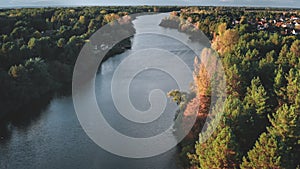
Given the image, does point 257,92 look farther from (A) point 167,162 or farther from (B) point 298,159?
(A) point 167,162

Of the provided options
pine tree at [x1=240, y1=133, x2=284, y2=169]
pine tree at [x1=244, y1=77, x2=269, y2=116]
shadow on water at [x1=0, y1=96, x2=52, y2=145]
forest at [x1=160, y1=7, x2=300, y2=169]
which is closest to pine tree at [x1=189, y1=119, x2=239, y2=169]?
forest at [x1=160, y1=7, x2=300, y2=169]

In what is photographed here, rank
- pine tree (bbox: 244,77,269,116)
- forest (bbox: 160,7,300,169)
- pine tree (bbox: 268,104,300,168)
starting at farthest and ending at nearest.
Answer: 1. pine tree (bbox: 244,77,269,116)
2. pine tree (bbox: 268,104,300,168)
3. forest (bbox: 160,7,300,169)

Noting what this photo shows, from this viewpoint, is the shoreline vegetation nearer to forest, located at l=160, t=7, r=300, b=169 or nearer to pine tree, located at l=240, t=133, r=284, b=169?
forest, located at l=160, t=7, r=300, b=169

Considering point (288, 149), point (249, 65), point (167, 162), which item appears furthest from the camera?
point (249, 65)

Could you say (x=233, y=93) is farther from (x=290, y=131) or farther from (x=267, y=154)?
(x=267, y=154)

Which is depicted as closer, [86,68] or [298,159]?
[298,159]

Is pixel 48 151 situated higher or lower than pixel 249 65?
lower

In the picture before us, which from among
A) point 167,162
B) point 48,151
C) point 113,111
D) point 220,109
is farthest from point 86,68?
point 220,109

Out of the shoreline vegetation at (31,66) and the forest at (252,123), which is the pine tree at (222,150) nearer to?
the forest at (252,123)

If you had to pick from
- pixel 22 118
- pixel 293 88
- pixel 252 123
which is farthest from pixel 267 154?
pixel 22 118
